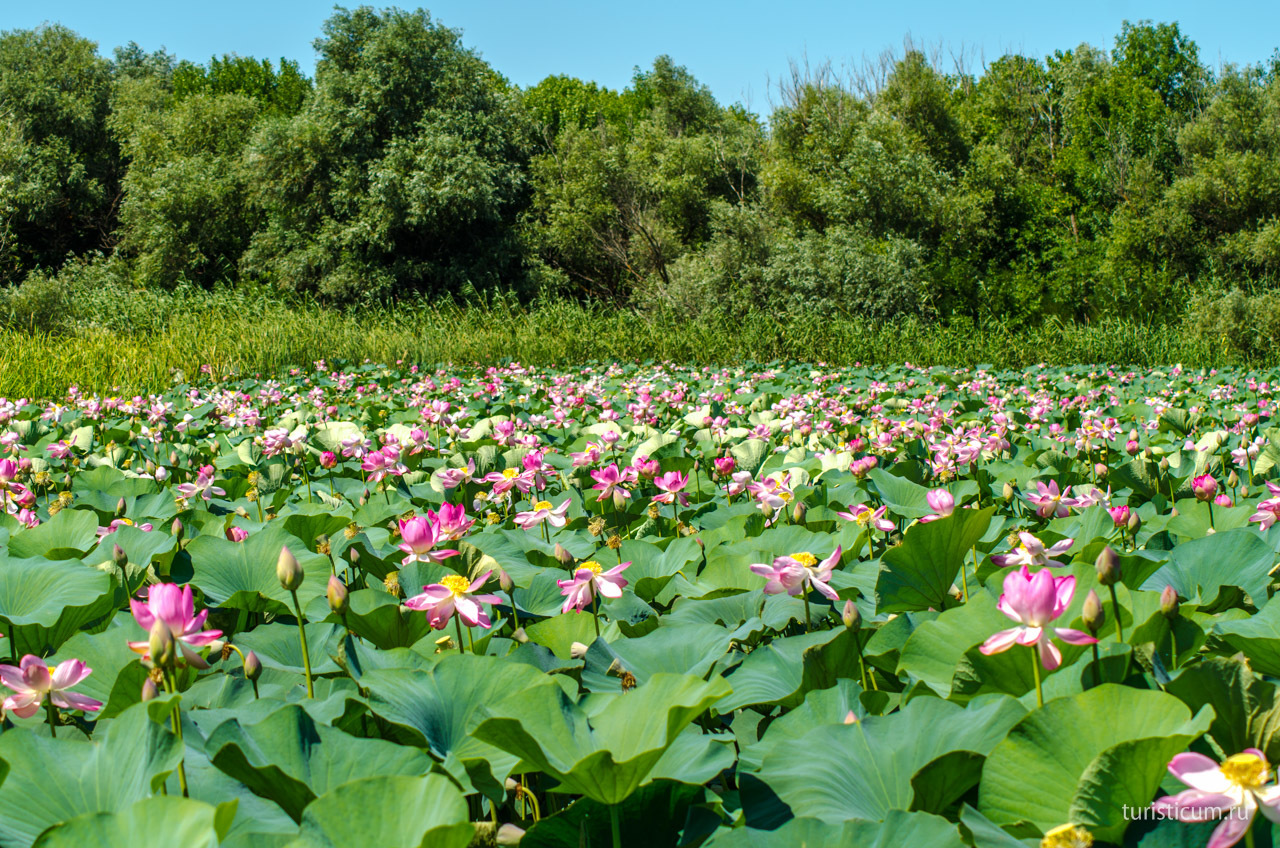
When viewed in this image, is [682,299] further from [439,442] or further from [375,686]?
[375,686]

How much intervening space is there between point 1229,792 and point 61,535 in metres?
1.94

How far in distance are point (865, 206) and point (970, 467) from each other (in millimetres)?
18812

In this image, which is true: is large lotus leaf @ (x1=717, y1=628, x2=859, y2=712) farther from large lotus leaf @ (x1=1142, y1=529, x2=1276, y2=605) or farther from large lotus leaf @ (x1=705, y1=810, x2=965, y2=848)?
large lotus leaf @ (x1=1142, y1=529, x2=1276, y2=605)

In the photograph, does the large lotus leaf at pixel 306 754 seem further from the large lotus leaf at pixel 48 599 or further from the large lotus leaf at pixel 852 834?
the large lotus leaf at pixel 48 599

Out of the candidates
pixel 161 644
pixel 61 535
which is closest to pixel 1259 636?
pixel 161 644

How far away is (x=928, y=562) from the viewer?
1.30 metres

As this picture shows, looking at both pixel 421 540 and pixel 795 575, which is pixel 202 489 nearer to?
pixel 421 540

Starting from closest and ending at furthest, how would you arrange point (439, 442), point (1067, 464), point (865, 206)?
1. point (1067, 464)
2. point (439, 442)
3. point (865, 206)

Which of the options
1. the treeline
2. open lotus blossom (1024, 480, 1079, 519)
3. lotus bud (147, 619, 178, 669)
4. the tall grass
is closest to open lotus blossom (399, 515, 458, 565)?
lotus bud (147, 619, 178, 669)

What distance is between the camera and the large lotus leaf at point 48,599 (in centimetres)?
122

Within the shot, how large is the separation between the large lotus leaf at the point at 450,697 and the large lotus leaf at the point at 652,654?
15cm

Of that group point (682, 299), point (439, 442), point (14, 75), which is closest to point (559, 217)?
point (682, 299)

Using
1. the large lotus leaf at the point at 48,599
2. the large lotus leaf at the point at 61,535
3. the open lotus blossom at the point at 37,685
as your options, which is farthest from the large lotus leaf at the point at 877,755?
the large lotus leaf at the point at 61,535

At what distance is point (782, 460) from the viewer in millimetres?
2639
